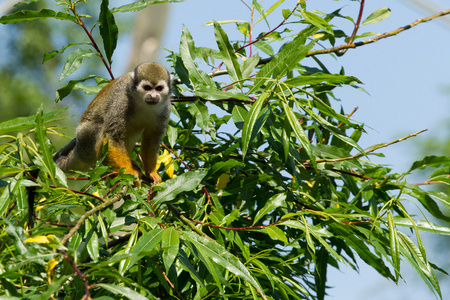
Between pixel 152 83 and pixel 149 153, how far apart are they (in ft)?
1.59

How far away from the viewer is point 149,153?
12.0 feet

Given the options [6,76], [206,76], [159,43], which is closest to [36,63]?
[6,76]

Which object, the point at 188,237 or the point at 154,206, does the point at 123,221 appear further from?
the point at 188,237

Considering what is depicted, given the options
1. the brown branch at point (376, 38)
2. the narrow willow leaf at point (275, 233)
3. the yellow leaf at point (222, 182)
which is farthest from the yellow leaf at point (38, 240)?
the brown branch at point (376, 38)

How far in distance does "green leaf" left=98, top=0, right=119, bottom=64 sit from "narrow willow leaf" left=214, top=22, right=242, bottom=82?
0.56m

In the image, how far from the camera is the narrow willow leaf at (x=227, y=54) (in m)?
2.59

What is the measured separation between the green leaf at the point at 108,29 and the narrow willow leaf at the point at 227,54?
1.83 ft

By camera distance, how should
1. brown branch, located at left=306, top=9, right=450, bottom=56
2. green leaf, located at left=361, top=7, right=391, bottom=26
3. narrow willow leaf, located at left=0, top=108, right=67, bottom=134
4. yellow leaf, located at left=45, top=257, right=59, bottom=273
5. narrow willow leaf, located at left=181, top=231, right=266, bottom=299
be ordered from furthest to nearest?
green leaf, located at left=361, top=7, right=391, bottom=26
brown branch, located at left=306, top=9, right=450, bottom=56
narrow willow leaf, located at left=0, top=108, right=67, bottom=134
narrow willow leaf, located at left=181, top=231, right=266, bottom=299
yellow leaf, located at left=45, top=257, right=59, bottom=273

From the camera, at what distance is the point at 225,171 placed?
2469 millimetres

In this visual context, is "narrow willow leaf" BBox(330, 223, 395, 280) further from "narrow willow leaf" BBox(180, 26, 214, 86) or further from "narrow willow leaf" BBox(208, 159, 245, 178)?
"narrow willow leaf" BBox(180, 26, 214, 86)

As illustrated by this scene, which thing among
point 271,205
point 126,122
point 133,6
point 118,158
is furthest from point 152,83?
point 271,205

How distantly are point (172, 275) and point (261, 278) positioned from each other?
456 millimetres

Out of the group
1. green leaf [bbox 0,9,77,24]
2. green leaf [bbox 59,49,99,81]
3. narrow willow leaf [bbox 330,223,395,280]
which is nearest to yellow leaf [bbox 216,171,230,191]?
narrow willow leaf [bbox 330,223,395,280]

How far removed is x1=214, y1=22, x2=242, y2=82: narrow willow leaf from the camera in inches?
102
